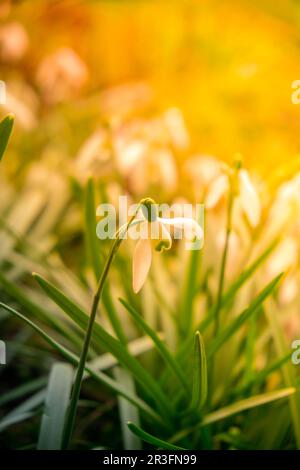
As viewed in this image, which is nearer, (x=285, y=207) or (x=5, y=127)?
(x=5, y=127)

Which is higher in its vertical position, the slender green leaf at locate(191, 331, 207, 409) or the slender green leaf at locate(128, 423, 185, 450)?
the slender green leaf at locate(191, 331, 207, 409)

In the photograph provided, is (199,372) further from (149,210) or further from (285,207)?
(285,207)

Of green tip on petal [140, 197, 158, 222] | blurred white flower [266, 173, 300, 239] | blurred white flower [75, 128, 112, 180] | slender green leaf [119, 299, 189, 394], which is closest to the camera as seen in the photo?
green tip on petal [140, 197, 158, 222]

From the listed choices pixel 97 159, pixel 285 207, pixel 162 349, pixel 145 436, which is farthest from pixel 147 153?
pixel 145 436

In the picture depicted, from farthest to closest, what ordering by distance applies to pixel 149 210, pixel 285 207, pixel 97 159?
pixel 97 159, pixel 285 207, pixel 149 210

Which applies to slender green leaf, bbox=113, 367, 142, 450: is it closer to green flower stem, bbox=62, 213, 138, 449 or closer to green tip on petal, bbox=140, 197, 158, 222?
green flower stem, bbox=62, 213, 138, 449

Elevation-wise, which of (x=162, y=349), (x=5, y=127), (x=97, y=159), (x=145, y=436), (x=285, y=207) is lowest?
(x=145, y=436)

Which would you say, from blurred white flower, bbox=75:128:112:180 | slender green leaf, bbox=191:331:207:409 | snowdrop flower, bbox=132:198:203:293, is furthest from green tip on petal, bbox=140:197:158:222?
blurred white flower, bbox=75:128:112:180

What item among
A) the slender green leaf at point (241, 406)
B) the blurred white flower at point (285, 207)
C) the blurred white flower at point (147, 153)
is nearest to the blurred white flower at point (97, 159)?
the blurred white flower at point (147, 153)

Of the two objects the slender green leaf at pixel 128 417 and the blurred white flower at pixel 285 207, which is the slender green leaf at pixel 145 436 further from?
the blurred white flower at pixel 285 207

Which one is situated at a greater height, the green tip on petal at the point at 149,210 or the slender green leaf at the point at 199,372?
the green tip on petal at the point at 149,210

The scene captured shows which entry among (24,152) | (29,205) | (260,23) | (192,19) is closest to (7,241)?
(29,205)
